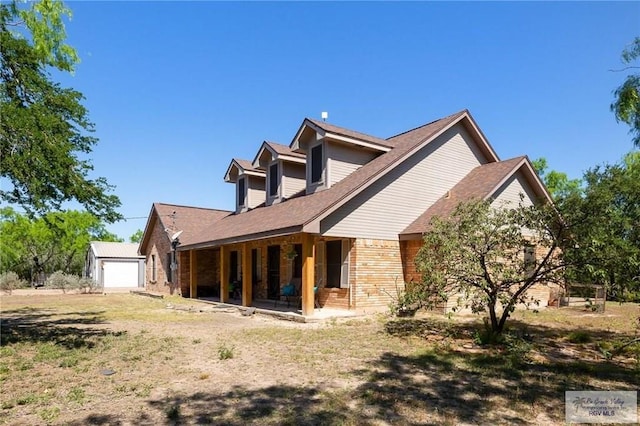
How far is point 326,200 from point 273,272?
5410 mm

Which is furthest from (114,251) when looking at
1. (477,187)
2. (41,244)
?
(477,187)

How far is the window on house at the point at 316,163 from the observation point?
16.5 metres

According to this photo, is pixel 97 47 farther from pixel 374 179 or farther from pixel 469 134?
pixel 469 134

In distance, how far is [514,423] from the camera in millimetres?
4762

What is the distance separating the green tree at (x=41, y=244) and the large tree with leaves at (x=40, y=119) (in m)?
32.6

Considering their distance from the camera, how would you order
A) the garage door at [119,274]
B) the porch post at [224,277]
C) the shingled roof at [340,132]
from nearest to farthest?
the shingled roof at [340,132]
the porch post at [224,277]
the garage door at [119,274]

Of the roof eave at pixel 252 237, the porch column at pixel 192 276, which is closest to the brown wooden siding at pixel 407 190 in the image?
the roof eave at pixel 252 237

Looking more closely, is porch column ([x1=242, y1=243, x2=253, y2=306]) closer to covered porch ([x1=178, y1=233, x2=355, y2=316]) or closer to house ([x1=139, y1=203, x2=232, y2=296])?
covered porch ([x1=178, y1=233, x2=355, y2=316])

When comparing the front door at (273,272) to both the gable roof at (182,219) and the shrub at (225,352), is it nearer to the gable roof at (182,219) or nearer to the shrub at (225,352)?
the gable roof at (182,219)

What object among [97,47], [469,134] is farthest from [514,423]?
[469,134]

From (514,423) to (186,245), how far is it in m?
18.4

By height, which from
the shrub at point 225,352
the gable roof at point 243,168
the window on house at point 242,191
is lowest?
the shrub at point 225,352

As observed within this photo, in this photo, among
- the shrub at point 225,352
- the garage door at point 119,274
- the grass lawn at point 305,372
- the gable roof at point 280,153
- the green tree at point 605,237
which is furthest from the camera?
the garage door at point 119,274

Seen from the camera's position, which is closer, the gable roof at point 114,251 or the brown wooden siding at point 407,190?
the brown wooden siding at point 407,190
